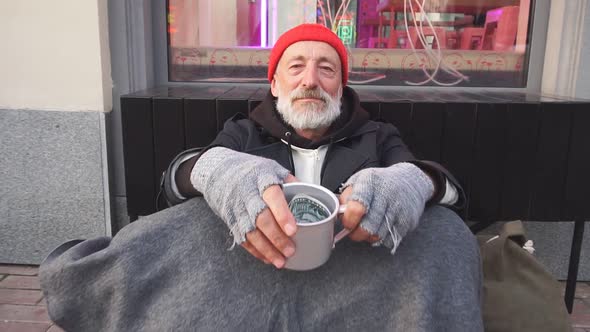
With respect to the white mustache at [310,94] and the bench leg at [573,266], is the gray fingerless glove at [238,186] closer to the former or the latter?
the white mustache at [310,94]

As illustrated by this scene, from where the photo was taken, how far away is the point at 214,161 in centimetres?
138

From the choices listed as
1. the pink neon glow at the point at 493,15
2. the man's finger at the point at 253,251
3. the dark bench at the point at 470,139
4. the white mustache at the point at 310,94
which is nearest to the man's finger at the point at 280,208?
the man's finger at the point at 253,251

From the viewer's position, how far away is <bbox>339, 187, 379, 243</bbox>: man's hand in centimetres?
120

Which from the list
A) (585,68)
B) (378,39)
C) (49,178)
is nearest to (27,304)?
(49,178)

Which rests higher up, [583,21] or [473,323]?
[583,21]

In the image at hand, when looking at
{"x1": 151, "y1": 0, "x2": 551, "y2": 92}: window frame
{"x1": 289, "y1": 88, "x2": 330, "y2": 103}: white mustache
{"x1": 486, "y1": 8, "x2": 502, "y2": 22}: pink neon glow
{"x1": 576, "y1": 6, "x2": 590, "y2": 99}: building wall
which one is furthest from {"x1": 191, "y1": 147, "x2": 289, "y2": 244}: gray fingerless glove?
{"x1": 486, "y1": 8, "x2": 502, "y2": 22}: pink neon glow

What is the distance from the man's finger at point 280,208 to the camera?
114 centimetres

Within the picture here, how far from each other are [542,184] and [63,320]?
221cm

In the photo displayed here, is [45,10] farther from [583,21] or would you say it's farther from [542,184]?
[583,21]

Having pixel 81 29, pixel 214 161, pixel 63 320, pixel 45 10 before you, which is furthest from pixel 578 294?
pixel 45 10

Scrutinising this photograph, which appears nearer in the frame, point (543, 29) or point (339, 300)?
point (339, 300)

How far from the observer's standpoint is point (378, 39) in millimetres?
3215

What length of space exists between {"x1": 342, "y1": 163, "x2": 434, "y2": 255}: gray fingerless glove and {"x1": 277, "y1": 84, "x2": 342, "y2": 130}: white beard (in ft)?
2.07

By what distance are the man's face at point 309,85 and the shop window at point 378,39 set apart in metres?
1.22
